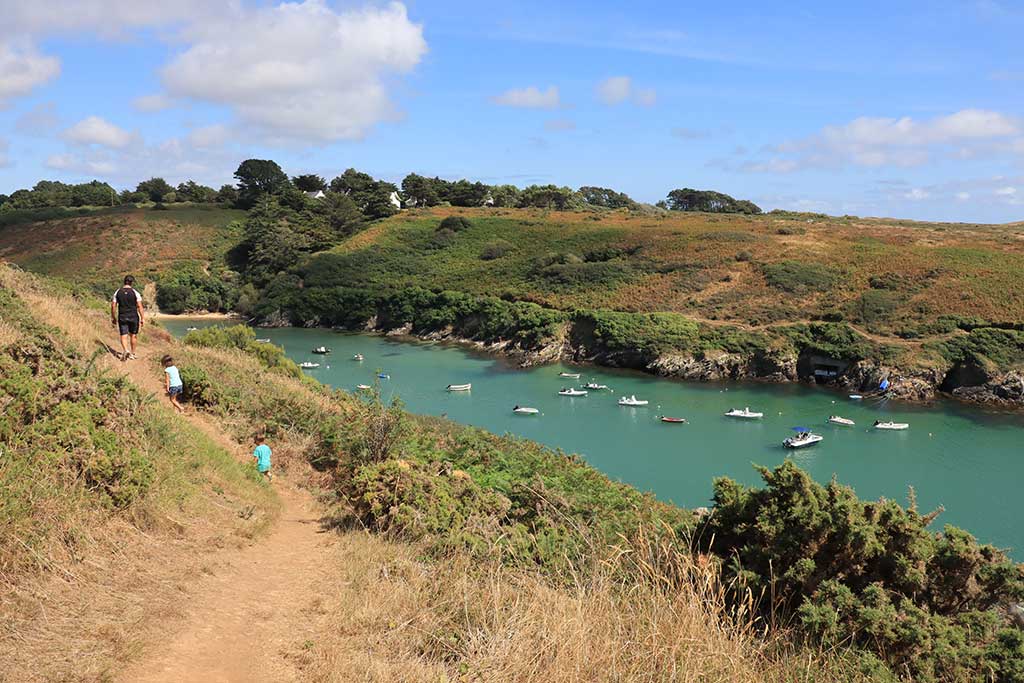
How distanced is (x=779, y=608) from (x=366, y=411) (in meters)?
9.33

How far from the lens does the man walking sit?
48.3 feet

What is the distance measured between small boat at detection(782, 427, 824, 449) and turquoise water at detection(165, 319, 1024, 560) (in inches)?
17.7

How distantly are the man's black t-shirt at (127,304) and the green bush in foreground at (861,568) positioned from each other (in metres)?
12.9

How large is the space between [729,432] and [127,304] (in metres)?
29.1

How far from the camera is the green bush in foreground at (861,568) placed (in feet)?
18.5

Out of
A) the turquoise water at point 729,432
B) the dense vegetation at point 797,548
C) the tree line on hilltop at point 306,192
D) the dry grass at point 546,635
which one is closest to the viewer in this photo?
the dry grass at point 546,635

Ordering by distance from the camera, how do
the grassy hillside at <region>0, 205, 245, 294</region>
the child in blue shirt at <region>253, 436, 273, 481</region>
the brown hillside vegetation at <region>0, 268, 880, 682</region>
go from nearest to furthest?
1. the brown hillside vegetation at <region>0, 268, 880, 682</region>
2. the child in blue shirt at <region>253, 436, 273, 481</region>
3. the grassy hillside at <region>0, 205, 245, 294</region>

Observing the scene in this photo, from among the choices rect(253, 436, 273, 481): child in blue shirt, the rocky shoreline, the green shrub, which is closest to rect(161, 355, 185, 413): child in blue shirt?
rect(253, 436, 273, 481): child in blue shirt

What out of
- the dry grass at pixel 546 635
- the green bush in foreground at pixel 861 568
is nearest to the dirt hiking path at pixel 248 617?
the dry grass at pixel 546 635

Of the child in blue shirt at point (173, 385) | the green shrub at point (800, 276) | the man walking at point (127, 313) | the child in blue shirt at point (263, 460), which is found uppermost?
the green shrub at point (800, 276)

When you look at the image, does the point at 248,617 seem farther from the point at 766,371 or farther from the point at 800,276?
the point at 800,276

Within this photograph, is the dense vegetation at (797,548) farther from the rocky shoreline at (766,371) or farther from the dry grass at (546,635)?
the rocky shoreline at (766,371)

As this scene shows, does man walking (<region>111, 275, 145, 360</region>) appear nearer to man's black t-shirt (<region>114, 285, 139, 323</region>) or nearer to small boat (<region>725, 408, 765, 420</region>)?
man's black t-shirt (<region>114, 285, 139, 323</region>)

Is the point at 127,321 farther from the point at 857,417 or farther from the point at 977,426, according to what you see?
the point at 977,426
